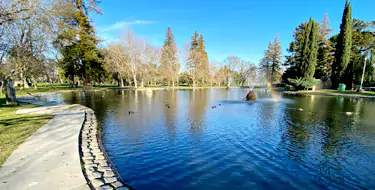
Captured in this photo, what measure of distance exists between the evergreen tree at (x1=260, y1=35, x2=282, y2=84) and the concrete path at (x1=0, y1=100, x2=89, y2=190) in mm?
57301

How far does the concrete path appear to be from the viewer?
10.6 feet

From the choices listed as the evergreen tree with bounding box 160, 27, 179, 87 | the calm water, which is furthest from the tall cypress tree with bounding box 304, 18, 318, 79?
the calm water

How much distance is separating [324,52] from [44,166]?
48.5 m

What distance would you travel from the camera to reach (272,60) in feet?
177

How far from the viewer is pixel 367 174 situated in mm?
4371

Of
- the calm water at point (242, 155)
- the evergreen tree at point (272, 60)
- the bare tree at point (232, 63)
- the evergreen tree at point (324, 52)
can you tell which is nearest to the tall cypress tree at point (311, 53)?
the evergreen tree at point (324, 52)

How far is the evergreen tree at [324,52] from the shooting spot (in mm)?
38281

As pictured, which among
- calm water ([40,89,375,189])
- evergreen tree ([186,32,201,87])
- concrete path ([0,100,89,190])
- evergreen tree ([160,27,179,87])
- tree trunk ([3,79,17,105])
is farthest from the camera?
evergreen tree ([186,32,201,87])

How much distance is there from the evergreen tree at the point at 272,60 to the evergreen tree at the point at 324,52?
44.4 feet

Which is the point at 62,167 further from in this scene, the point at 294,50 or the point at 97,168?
the point at 294,50

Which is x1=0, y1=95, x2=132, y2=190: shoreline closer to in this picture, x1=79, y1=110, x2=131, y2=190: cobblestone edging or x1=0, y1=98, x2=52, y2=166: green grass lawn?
x1=79, y1=110, x2=131, y2=190: cobblestone edging

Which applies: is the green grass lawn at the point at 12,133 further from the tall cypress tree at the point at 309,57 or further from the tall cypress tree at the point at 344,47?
the tall cypress tree at the point at 344,47

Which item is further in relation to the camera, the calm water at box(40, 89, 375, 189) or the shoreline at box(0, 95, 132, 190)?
the calm water at box(40, 89, 375, 189)

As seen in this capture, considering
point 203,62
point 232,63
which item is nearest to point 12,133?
point 203,62
